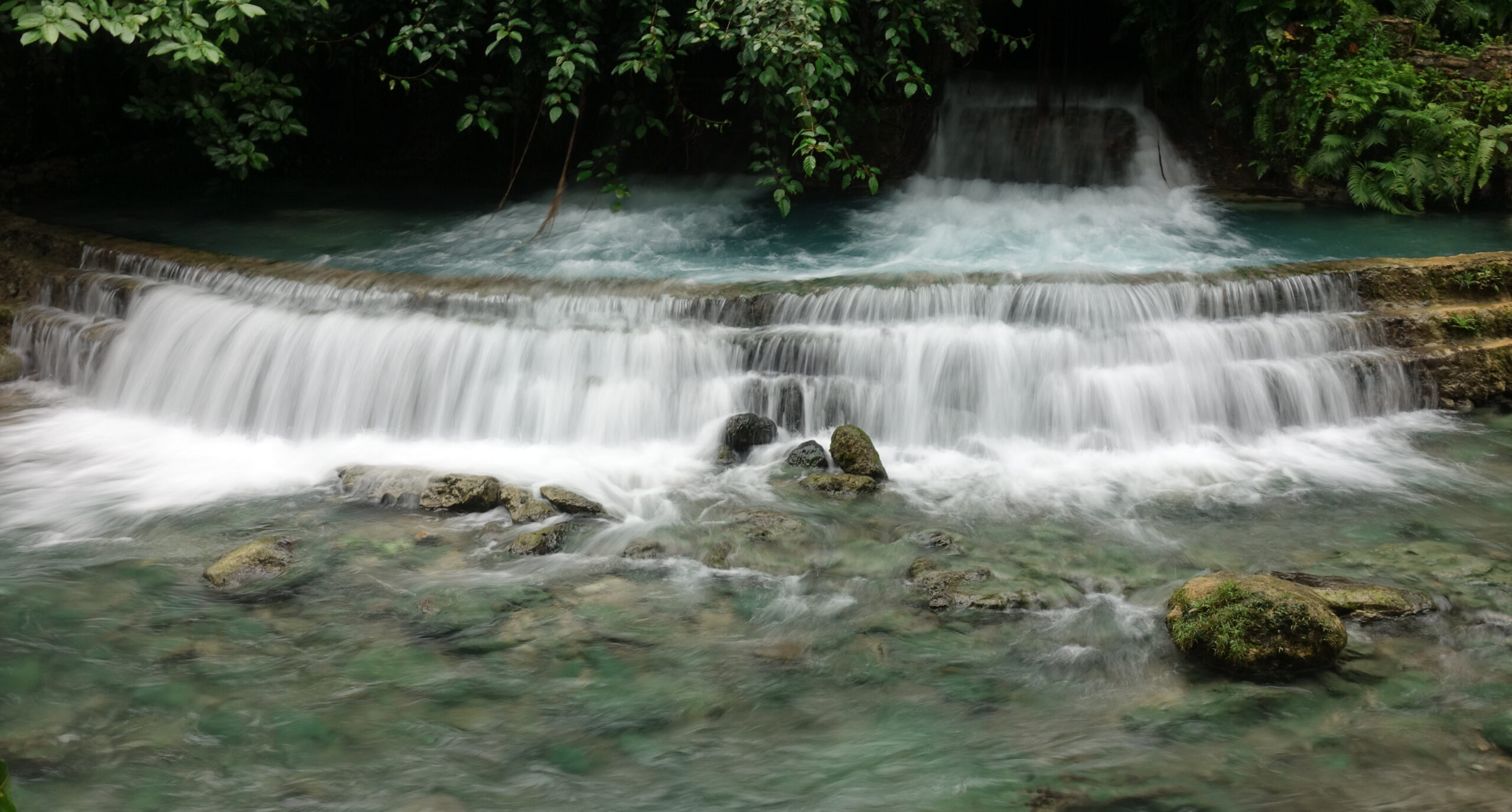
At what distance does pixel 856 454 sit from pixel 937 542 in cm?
100

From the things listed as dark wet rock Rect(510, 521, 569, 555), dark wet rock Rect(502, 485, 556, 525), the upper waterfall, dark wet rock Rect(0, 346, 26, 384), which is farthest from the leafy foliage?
dark wet rock Rect(0, 346, 26, 384)

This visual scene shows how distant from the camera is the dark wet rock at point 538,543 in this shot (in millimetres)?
5555

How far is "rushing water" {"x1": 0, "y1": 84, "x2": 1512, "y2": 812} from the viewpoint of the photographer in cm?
389

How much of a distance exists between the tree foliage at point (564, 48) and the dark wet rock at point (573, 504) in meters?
3.76

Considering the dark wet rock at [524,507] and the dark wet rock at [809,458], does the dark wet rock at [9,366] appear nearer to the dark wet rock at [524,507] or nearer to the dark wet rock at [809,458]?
the dark wet rock at [524,507]

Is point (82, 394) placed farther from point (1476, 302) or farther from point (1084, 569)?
point (1476, 302)

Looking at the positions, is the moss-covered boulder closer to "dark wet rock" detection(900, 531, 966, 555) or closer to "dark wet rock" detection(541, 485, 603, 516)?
"dark wet rock" detection(900, 531, 966, 555)

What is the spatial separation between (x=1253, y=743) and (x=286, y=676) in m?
3.48

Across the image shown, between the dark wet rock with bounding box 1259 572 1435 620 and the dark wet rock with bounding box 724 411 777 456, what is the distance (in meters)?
2.98

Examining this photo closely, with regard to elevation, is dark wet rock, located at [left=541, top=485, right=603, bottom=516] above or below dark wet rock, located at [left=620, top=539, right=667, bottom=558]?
above

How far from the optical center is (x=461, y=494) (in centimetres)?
607

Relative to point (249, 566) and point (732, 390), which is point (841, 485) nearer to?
point (732, 390)

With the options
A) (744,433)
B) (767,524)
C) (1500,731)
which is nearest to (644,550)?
(767,524)

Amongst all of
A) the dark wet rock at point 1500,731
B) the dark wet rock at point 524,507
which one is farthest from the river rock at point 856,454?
the dark wet rock at point 1500,731
